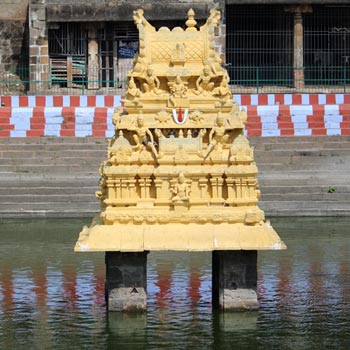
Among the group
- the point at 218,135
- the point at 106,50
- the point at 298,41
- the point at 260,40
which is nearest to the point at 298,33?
the point at 298,41

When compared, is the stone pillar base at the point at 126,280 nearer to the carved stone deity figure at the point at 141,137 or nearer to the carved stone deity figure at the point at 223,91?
→ the carved stone deity figure at the point at 141,137

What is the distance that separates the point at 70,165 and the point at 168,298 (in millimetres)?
11311

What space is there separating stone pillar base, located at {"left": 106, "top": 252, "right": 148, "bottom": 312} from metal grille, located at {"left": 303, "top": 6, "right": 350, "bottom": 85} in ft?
73.7

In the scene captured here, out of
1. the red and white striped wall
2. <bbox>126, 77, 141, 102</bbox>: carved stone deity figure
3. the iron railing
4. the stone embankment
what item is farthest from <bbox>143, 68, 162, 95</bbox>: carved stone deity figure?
the iron railing

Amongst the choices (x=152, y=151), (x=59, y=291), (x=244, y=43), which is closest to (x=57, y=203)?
(x=59, y=291)

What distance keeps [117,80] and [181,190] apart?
68.4 ft

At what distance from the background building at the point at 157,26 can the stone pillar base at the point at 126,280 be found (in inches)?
743

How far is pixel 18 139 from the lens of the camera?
27.7m

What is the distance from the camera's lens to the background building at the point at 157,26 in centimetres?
3403

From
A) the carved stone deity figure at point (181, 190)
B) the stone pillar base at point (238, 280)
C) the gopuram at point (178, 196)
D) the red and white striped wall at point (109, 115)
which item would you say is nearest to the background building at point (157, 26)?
the red and white striped wall at point (109, 115)

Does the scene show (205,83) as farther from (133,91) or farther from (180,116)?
(133,91)

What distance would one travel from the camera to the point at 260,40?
120 ft

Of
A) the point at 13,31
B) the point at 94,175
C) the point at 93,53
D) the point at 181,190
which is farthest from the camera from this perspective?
the point at 13,31

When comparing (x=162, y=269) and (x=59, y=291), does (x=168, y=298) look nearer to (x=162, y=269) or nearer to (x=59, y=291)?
(x=59, y=291)
